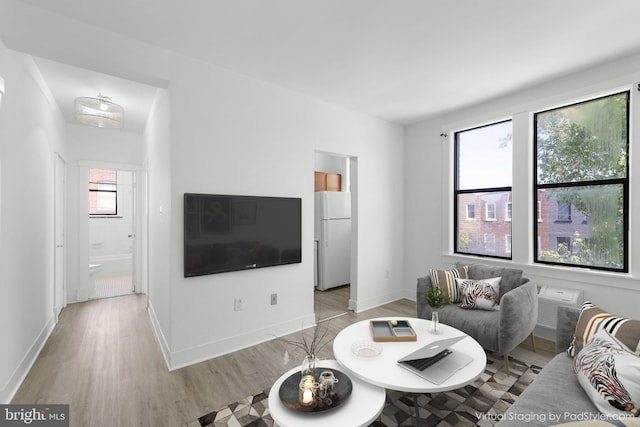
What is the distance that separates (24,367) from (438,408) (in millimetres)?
3275

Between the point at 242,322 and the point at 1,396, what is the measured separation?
1691 mm

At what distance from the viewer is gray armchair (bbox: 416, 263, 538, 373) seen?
238 cm

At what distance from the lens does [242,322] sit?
2930mm

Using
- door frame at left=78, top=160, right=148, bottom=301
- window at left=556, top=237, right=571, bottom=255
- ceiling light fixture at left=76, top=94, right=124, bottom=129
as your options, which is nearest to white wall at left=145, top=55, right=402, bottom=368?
ceiling light fixture at left=76, top=94, right=124, bottom=129

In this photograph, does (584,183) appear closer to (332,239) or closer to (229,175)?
(332,239)

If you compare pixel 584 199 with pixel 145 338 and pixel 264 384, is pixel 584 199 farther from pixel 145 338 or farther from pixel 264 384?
pixel 145 338

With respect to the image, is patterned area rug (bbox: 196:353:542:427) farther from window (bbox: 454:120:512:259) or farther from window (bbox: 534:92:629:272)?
window (bbox: 454:120:512:259)

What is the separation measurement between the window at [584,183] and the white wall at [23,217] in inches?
191

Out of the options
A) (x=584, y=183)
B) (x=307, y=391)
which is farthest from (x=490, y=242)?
A: (x=307, y=391)

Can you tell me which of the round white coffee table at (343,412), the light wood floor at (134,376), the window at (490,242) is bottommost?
the light wood floor at (134,376)

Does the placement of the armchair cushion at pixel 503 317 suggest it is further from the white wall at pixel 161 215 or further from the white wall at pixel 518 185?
the white wall at pixel 161 215

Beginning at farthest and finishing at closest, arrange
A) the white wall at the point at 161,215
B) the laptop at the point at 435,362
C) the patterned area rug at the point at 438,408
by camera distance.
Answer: the white wall at the point at 161,215, the patterned area rug at the point at 438,408, the laptop at the point at 435,362

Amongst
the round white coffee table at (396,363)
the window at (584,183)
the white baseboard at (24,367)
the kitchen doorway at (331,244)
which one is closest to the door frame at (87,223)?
the white baseboard at (24,367)

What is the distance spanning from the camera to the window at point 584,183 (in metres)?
2.76
